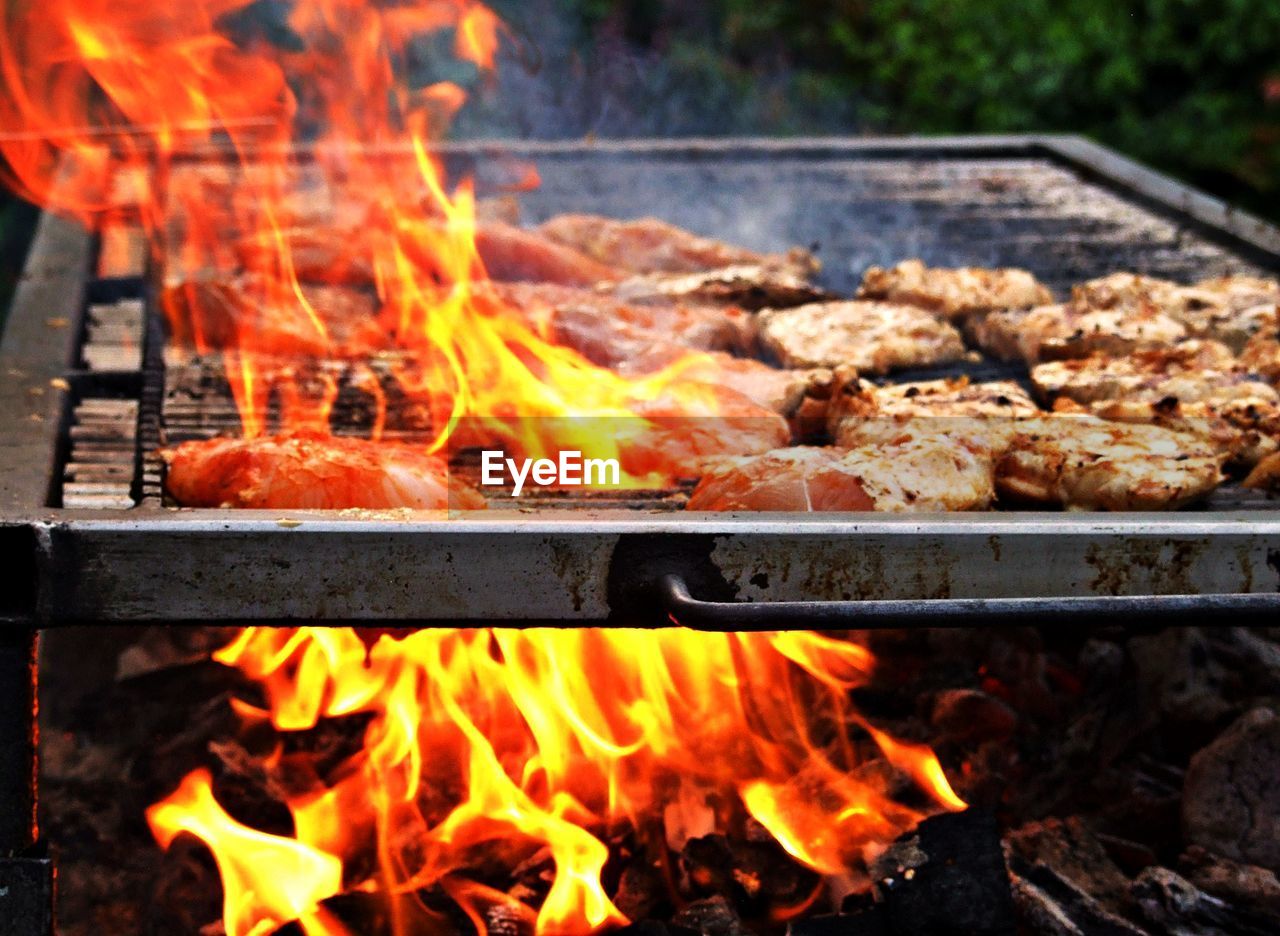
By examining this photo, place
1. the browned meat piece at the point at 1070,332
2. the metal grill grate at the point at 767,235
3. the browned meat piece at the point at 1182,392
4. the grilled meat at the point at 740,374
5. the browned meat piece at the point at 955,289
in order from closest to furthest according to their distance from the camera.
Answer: the metal grill grate at the point at 767,235 → the browned meat piece at the point at 1182,392 → the grilled meat at the point at 740,374 → the browned meat piece at the point at 1070,332 → the browned meat piece at the point at 955,289

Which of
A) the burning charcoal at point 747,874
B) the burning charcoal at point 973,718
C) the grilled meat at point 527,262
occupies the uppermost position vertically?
the grilled meat at point 527,262

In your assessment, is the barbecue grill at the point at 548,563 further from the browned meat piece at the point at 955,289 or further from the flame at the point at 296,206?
the browned meat piece at the point at 955,289

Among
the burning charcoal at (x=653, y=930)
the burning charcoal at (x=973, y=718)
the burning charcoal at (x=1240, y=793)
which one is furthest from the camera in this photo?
the burning charcoal at (x=973, y=718)

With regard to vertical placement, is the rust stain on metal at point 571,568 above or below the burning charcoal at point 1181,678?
above

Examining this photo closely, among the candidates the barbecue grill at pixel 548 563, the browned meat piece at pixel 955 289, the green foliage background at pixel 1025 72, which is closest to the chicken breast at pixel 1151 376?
the browned meat piece at pixel 955 289

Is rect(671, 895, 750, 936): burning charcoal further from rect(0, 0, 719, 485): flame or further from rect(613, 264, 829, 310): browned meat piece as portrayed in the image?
rect(613, 264, 829, 310): browned meat piece

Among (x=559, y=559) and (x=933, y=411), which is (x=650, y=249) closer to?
(x=933, y=411)

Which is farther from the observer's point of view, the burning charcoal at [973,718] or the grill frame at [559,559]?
the burning charcoal at [973,718]

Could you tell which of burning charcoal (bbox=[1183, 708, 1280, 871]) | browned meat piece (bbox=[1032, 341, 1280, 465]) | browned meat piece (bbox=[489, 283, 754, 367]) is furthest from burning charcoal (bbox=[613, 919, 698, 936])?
browned meat piece (bbox=[1032, 341, 1280, 465])
